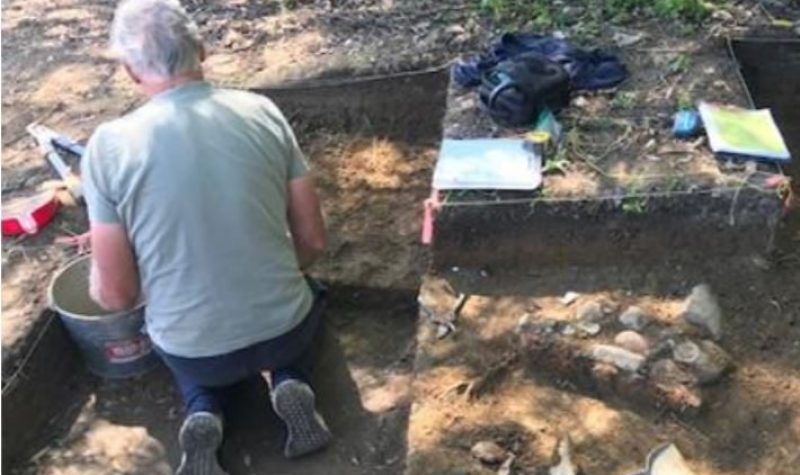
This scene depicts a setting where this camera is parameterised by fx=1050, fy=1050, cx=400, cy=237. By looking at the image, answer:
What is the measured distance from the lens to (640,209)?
134 inches

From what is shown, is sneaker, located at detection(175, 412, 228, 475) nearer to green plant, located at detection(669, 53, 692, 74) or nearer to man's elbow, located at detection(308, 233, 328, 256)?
man's elbow, located at detection(308, 233, 328, 256)

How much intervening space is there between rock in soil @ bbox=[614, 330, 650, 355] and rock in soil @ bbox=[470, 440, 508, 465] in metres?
0.52

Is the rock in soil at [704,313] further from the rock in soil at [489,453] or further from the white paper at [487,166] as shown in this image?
the rock in soil at [489,453]

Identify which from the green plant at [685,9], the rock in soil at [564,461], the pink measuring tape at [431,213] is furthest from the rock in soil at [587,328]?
the green plant at [685,9]

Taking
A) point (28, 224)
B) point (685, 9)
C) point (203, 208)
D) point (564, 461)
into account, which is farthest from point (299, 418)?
point (685, 9)

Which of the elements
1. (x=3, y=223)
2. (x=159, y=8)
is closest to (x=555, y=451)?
(x=159, y=8)

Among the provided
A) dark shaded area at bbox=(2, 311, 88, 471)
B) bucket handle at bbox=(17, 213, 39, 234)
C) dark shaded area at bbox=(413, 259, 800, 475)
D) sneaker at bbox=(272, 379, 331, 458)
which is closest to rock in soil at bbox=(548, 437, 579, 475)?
dark shaded area at bbox=(413, 259, 800, 475)

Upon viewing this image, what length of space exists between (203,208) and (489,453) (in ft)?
3.36

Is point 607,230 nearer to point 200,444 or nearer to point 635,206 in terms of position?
point 635,206

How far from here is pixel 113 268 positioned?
2.97 metres

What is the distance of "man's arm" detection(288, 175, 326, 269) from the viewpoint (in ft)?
10.3

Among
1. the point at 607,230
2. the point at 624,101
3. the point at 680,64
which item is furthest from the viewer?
the point at 680,64

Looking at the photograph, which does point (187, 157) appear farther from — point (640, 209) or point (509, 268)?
point (640, 209)

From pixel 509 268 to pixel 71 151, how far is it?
186 cm
